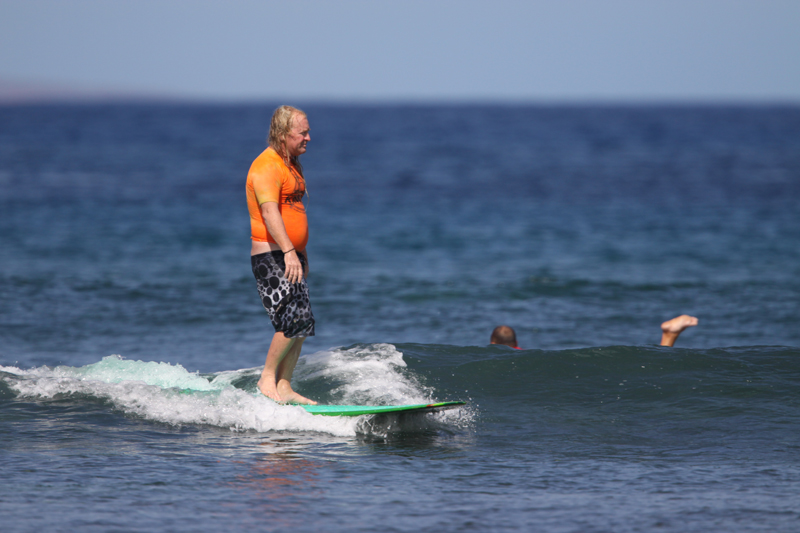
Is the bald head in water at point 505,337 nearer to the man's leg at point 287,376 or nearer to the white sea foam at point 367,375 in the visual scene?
the white sea foam at point 367,375

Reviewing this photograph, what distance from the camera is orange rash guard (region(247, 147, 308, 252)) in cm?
571

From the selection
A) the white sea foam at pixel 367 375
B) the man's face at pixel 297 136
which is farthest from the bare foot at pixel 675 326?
the man's face at pixel 297 136

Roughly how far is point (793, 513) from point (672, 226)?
61.4 feet

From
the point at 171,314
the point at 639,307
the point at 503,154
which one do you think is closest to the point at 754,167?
the point at 503,154

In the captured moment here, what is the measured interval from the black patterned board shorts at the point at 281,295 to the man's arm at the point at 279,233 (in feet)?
0.61

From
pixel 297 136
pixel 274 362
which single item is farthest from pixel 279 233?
pixel 274 362

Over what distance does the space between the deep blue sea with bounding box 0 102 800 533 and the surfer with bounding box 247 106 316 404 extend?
74 centimetres

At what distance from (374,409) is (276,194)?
1.69 metres

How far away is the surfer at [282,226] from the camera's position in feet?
18.7

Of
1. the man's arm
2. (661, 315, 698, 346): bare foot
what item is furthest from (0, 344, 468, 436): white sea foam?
(661, 315, 698, 346): bare foot

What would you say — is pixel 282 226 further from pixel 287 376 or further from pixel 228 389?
pixel 228 389

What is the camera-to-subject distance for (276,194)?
5.71 metres

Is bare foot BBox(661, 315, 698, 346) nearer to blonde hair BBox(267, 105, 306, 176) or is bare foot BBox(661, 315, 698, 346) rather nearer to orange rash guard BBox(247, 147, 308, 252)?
orange rash guard BBox(247, 147, 308, 252)

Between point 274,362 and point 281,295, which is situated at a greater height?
point 281,295
